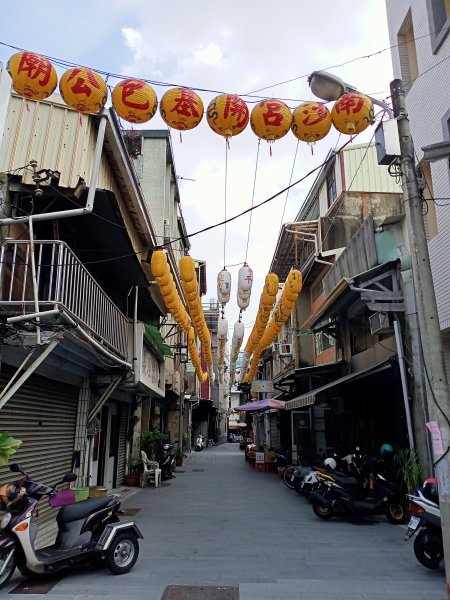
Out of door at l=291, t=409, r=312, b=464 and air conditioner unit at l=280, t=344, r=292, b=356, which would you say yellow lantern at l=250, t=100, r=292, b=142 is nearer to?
door at l=291, t=409, r=312, b=464

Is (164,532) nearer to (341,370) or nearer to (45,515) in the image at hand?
(45,515)

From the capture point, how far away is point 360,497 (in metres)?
9.19

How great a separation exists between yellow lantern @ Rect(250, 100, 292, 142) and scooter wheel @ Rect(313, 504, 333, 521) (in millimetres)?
7198

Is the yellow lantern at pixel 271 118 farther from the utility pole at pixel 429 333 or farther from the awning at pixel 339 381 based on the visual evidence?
the awning at pixel 339 381

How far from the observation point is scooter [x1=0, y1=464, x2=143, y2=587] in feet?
16.5

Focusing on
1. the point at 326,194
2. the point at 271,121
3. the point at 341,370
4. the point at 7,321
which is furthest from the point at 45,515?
the point at 326,194

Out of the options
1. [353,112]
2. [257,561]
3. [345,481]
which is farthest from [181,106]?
[345,481]

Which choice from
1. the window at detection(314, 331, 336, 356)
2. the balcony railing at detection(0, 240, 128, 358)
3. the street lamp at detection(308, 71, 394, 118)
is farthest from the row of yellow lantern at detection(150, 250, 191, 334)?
the window at detection(314, 331, 336, 356)

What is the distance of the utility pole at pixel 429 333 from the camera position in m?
4.68

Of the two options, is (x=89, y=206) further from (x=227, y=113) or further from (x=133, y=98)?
(x=227, y=113)

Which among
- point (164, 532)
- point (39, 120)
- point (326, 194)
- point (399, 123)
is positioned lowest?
point (164, 532)

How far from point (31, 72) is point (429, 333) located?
558 centimetres

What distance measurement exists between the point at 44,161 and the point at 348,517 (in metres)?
8.80

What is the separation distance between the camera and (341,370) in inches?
604
